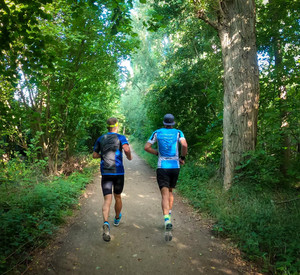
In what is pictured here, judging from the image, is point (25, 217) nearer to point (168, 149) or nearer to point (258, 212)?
point (168, 149)

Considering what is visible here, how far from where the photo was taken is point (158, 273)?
3.10 m

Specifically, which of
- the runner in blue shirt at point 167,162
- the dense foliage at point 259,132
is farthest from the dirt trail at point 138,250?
the runner in blue shirt at point 167,162

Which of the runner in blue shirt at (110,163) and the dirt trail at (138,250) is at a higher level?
the runner in blue shirt at (110,163)

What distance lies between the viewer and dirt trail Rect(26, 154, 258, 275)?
319cm

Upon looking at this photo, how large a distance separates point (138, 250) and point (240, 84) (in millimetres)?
4789

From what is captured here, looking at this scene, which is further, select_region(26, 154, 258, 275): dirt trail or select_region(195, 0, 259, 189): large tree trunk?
select_region(195, 0, 259, 189): large tree trunk

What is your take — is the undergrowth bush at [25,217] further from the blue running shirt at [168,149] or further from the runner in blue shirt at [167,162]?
the blue running shirt at [168,149]

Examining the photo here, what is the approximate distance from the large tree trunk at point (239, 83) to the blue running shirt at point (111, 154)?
3.27 meters

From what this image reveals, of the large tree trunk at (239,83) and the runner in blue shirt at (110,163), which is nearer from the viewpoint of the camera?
the runner in blue shirt at (110,163)

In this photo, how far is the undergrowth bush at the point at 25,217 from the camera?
320 cm

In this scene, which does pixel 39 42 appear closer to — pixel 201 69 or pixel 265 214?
pixel 265 214

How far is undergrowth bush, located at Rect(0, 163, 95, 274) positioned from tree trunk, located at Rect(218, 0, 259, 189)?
4382 millimetres

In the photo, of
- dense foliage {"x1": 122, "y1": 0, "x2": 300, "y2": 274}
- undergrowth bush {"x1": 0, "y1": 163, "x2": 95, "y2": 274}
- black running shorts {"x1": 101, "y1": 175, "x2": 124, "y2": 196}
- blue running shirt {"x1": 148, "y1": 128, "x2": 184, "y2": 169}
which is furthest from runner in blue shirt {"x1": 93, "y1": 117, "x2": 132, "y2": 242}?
dense foliage {"x1": 122, "y1": 0, "x2": 300, "y2": 274}

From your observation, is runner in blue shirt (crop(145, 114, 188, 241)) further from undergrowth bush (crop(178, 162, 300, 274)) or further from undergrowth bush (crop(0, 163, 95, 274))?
undergrowth bush (crop(0, 163, 95, 274))
